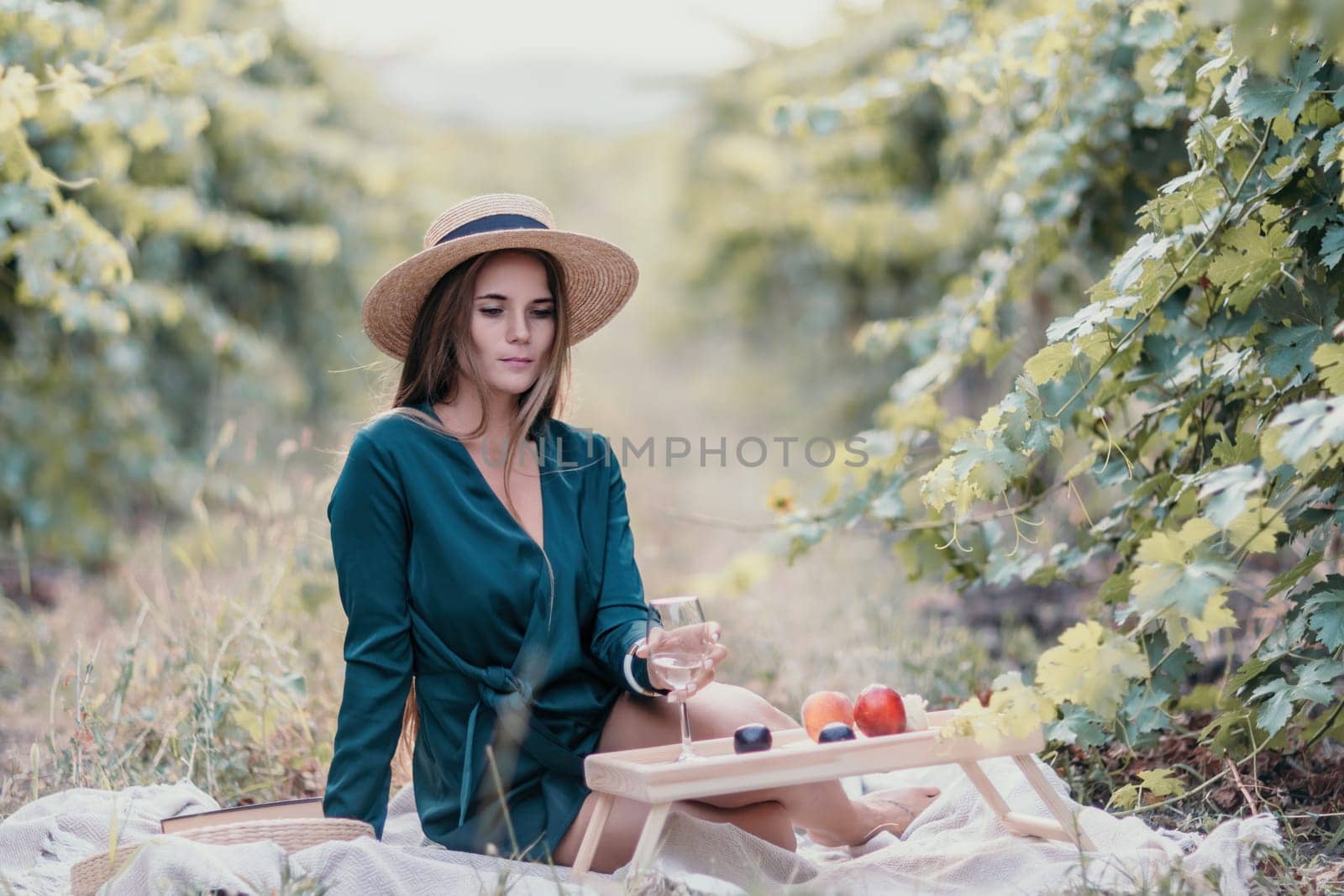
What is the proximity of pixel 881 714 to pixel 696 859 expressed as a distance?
0.48 meters

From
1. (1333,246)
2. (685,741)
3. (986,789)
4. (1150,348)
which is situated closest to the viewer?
(685,741)

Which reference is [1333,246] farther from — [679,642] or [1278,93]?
[679,642]

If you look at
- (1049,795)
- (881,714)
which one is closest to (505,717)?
(881,714)

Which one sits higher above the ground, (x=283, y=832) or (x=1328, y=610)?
(x=1328, y=610)

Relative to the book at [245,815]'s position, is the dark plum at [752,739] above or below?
above

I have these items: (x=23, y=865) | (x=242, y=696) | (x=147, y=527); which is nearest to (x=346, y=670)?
(x=23, y=865)

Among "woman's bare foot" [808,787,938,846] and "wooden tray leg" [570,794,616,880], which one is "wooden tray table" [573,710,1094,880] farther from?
"woman's bare foot" [808,787,938,846]

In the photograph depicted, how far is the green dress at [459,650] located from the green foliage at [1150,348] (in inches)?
32.9

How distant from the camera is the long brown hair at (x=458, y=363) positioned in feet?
9.66

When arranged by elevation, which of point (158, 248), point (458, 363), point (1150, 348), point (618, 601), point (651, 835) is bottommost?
point (651, 835)

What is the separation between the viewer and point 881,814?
9.98 ft

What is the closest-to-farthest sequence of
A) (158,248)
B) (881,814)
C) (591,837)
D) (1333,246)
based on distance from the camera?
(591,837)
(1333,246)
(881,814)
(158,248)

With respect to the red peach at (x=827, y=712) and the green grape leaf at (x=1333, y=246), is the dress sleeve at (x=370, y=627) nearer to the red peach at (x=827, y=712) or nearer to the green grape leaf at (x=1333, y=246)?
the red peach at (x=827, y=712)

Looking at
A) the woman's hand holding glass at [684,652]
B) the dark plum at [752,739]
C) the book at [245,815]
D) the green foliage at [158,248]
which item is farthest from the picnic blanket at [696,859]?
the green foliage at [158,248]
